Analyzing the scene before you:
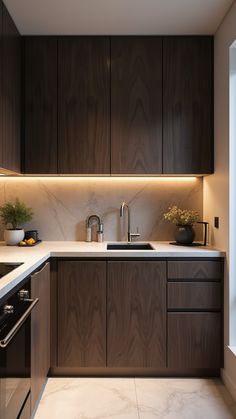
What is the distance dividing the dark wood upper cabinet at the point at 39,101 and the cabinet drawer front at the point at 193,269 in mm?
1216

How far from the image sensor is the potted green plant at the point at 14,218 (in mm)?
2809

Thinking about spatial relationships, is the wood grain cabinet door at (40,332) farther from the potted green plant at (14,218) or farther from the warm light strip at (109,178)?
the warm light strip at (109,178)

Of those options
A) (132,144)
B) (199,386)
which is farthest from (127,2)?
(199,386)

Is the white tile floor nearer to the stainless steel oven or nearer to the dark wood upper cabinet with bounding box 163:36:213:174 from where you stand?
the stainless steel oven

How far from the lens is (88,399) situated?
2281 millimetres

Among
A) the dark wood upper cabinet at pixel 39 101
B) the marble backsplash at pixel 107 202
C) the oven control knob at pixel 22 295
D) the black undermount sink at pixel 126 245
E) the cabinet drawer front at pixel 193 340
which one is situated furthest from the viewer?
the marble backsplash at pixel 107 202

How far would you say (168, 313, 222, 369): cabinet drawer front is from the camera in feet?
8.29

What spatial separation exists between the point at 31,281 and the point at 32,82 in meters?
1.63

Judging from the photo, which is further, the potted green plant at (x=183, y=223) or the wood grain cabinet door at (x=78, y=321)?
the potted green plant at (x=183, y=223)

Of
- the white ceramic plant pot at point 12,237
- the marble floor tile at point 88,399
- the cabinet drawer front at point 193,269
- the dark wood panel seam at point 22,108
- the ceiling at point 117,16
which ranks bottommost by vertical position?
Answer: the marble floor tile at point 88,399

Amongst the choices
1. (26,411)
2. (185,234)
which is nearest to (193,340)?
(185,234)

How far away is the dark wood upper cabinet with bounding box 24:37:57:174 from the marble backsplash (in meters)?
0.37

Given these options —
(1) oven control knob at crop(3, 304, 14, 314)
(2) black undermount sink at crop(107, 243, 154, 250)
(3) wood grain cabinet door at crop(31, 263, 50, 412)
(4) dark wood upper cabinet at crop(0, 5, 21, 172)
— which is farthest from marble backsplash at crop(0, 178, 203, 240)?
(1) oven control knob at crop(3, 304, 14, 314)

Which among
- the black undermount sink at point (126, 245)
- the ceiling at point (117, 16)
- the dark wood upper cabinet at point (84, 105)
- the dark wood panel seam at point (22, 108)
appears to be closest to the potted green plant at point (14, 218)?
the dark wood panel seam at point (22, 108)
